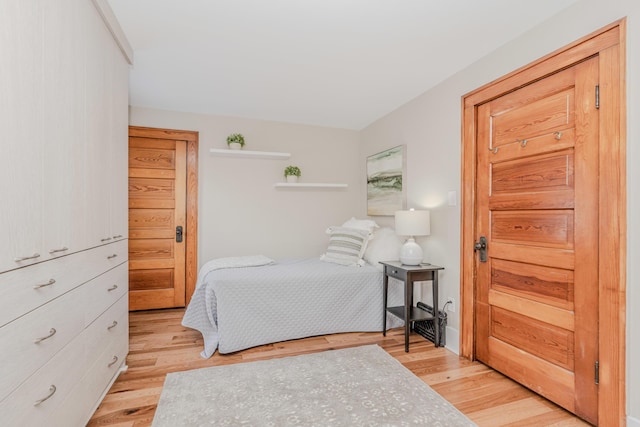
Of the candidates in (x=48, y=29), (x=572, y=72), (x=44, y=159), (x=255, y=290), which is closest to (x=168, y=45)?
(x=48, y=29)

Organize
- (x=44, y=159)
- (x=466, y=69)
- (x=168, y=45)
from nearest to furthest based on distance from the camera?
1. (x=44, y=159)
2. (x=168, y=45)
3. (x=466, y=69)

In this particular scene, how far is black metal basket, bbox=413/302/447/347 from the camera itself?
270cm

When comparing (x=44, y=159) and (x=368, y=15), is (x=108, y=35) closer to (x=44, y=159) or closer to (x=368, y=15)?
(x=44, y=159)

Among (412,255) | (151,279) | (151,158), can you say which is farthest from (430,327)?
(151,158)

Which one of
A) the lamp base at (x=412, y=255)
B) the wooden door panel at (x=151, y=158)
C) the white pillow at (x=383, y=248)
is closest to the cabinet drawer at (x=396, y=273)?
the lamp base at (x=412, y=255)

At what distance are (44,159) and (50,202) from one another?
182 millimetres

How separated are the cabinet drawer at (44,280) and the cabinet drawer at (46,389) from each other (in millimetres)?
275

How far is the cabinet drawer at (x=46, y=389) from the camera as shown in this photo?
105 cm

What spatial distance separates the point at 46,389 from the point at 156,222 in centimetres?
264

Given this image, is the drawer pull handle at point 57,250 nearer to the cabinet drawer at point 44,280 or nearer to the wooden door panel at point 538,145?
the cabinet drawer at point 44,280

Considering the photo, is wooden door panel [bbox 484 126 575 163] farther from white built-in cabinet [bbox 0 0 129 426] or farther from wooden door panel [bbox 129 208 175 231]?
wooden door panel [bbox 129 208 175 231]

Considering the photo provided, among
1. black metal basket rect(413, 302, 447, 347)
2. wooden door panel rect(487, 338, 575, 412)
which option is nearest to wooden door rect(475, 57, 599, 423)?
wooden door panel rect(487, 338, 575, 412)

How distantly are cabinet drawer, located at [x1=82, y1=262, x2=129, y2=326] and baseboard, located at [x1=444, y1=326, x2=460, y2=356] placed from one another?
266 cm

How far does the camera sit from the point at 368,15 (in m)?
1.87
